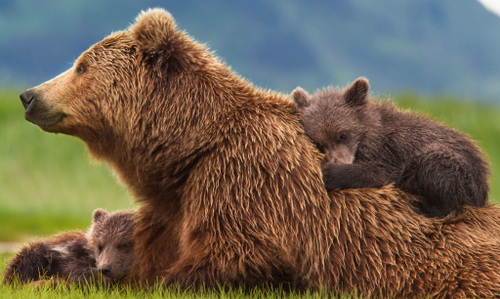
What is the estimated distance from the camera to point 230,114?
427cm

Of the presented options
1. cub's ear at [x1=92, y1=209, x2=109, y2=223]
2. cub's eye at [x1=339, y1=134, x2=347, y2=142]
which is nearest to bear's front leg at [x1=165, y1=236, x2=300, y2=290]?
cub's eye at [x1=339, y1=134, x2=347, y2=142]

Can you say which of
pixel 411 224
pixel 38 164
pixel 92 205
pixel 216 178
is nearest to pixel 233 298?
pixel 216 178

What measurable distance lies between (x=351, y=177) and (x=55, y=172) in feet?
37.5

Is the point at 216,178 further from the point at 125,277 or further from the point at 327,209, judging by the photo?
the point at 125,277

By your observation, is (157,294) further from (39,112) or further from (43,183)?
(43,183)

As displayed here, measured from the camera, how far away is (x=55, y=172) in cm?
1408

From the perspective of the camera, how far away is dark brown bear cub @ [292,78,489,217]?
4.09 metres

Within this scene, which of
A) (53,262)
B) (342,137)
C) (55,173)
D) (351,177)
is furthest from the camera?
(55,173)

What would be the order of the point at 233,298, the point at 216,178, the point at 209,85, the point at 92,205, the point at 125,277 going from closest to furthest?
1. the point at 233,298
2. the point at 216,178
3. the point at 209,85
4. the point at 125,277
5. the point at 92,205

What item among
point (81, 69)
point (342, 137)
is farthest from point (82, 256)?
point (342, 137)

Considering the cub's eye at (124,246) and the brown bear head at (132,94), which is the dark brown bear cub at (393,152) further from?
the cub's eye at (124,246)

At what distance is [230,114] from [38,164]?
1108 centimetres

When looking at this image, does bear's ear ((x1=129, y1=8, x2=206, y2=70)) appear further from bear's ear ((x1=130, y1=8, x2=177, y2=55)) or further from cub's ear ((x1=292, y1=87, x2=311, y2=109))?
cub's ear ((x1=292, y1=87, x2=311, y2=109))

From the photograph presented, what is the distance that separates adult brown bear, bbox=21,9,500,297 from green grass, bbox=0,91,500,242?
7.90 metres
